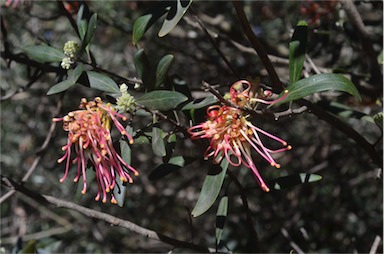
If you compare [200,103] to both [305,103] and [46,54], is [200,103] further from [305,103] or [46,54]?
[46,54]

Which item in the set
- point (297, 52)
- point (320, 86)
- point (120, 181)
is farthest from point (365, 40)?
point (120, 181)

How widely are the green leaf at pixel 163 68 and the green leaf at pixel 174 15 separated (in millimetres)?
65

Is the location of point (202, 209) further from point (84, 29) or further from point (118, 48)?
point (118, 48)

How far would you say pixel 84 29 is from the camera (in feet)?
4.25

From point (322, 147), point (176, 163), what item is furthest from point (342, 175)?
point (176, 163)

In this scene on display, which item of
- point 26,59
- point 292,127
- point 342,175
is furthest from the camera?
point 292,127

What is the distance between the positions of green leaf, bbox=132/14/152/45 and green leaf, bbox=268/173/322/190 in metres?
0.46

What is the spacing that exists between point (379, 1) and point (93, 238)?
1493mm

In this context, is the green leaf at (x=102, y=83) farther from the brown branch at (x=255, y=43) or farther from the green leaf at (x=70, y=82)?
the brown branch at (x=255, y=43)

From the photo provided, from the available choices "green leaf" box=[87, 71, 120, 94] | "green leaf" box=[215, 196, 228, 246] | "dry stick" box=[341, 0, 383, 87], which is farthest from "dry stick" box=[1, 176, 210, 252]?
"dry stick" box=[341, 0, 383, 87]

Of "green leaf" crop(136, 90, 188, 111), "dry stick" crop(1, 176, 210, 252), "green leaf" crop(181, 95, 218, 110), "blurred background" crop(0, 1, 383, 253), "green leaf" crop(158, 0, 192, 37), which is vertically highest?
"green leaf" crop(158, 0, 192, 37)

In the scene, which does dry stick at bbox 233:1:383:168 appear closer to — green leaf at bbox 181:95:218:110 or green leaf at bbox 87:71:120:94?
green leaf at bbox 181:95:218:110

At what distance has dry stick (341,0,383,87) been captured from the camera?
4.91 ft

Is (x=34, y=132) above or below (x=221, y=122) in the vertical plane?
below
